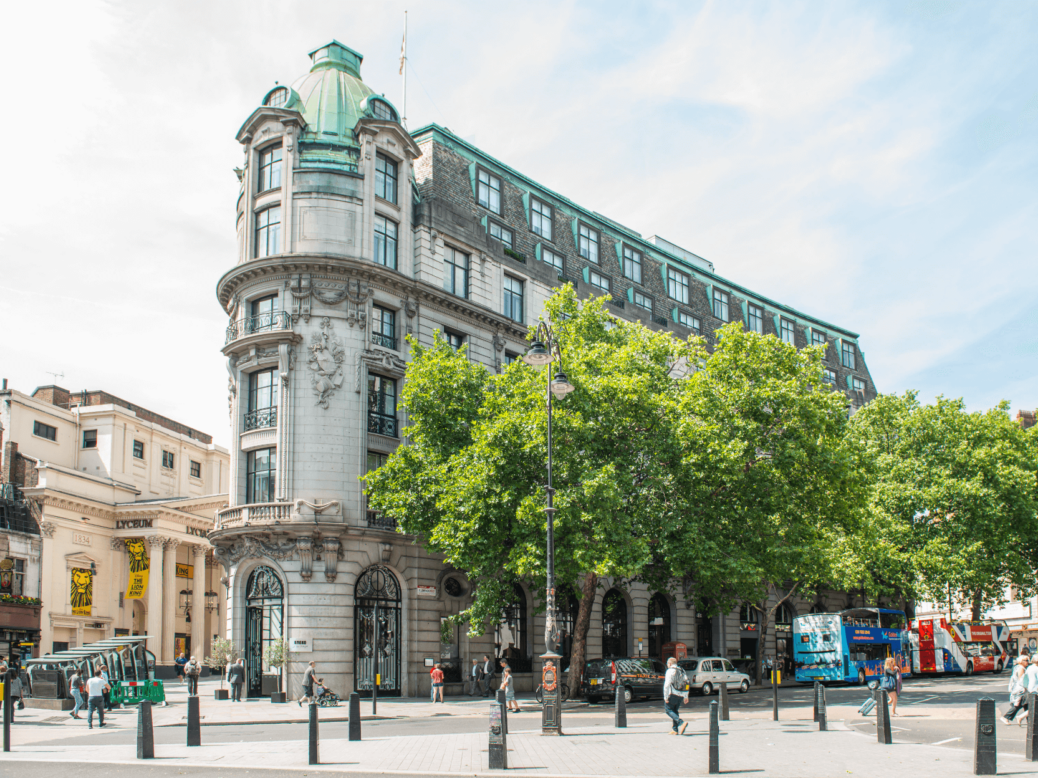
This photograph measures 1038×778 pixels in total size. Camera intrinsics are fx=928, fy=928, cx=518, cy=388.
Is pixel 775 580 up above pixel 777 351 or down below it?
below

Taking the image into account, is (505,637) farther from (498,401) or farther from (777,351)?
(777,351)

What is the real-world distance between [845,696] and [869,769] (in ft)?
73.3

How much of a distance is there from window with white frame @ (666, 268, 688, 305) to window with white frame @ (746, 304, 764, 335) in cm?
725

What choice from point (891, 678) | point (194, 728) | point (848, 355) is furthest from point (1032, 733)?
point (848, 355)

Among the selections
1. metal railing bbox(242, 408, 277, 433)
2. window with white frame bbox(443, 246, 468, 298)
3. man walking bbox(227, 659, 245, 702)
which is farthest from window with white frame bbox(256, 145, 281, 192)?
man walking bbox(227, 659, 245, 702)

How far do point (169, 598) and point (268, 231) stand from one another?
114 ft

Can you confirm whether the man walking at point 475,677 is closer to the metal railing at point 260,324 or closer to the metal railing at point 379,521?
the metal railing at point 379,521

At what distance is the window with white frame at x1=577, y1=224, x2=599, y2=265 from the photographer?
5034 cm

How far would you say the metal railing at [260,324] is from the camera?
35812 millimetres

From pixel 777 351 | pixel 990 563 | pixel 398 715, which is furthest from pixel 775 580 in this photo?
pixel 990 563

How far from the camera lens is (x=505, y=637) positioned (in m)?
39.4

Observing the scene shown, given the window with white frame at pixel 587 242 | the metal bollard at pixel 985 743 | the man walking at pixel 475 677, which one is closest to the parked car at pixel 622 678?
the man walking at pixel 475 677

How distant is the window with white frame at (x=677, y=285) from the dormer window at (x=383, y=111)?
22.7 meters

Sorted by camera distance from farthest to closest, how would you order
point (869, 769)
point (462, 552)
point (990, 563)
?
point (990, 563) < point (462, 552) < point (869, 769)
